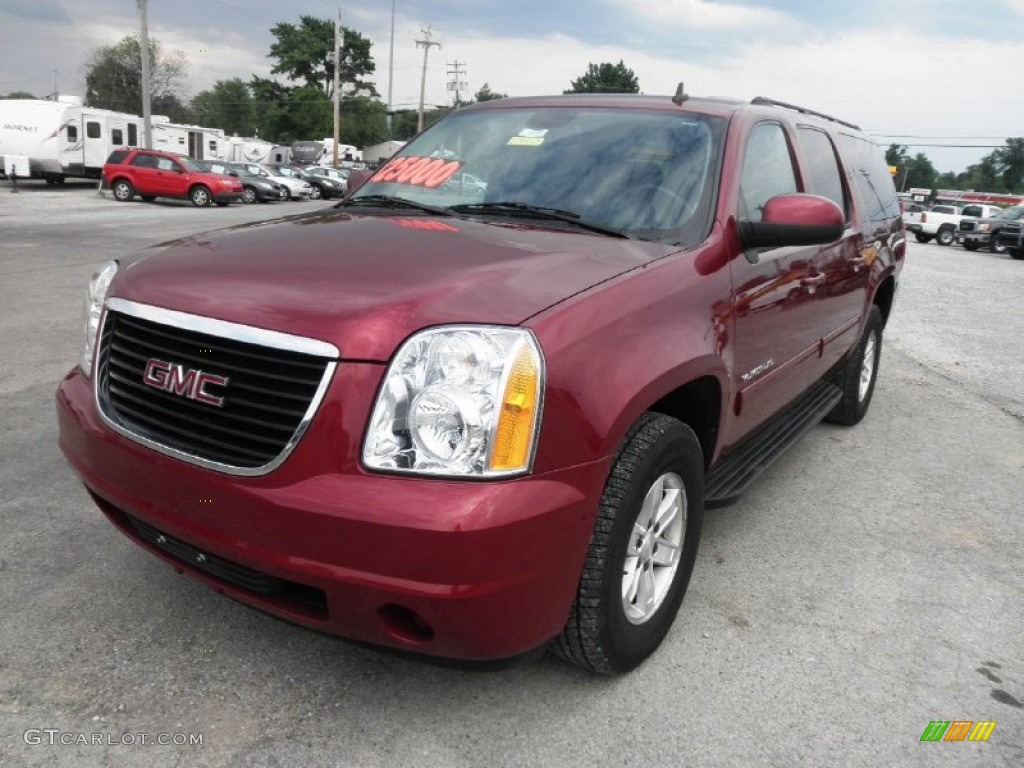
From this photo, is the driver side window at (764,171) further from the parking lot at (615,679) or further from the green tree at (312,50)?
the green tree at (312,50)

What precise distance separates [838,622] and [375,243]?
81.3 inches

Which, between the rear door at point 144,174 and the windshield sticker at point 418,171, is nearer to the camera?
the windshield sticker at point 418,171

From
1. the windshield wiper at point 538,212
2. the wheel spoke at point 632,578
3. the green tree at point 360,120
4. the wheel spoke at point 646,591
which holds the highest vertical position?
the green tree at point 360,120

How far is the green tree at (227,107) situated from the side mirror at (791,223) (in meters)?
100

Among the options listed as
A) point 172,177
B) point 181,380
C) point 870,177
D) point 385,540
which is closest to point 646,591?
point 385,540

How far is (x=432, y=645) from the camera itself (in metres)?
1.98

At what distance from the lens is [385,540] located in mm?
1846

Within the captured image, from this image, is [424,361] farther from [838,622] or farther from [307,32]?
[307,32]

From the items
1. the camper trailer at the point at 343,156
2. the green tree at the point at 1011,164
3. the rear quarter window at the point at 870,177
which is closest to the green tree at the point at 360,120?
the camper trailer at the point at 343,156

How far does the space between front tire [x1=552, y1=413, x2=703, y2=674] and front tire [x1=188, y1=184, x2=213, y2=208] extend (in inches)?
1024

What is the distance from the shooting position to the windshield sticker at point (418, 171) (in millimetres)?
3382

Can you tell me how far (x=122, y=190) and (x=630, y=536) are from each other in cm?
2781

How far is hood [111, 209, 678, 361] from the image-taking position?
1995mm

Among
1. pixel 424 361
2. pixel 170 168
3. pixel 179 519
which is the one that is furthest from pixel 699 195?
pixel 170 168
